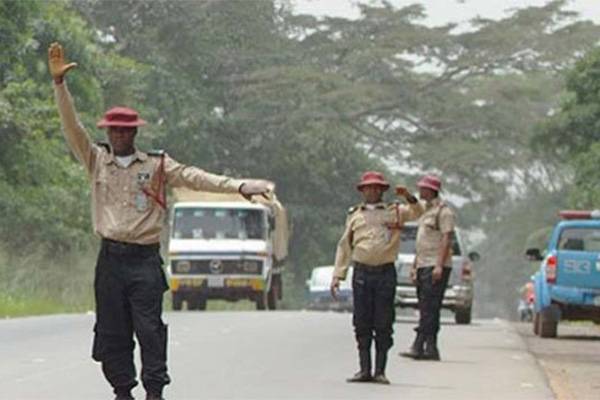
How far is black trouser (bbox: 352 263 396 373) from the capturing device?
17.3m

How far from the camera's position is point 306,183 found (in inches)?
2616

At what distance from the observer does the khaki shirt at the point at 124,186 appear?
12.2m

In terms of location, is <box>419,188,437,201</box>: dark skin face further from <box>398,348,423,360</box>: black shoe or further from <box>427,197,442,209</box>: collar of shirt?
<box>398,348,423,360</box>: black shoe

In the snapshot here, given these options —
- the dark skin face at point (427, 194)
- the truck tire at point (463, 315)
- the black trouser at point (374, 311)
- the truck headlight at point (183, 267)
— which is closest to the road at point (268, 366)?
the black trouser at point (374, 311)

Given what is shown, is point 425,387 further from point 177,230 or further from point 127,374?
point 177,230

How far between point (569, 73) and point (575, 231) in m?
15.5

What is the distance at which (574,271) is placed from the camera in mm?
27891

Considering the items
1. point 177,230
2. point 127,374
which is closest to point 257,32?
point 177,230

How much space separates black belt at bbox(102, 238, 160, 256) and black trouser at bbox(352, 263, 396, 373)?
17.2ft

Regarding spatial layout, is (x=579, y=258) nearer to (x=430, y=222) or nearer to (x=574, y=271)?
(x=574, y=271)

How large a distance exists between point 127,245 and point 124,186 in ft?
1.21

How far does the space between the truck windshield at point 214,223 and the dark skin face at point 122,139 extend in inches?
1090

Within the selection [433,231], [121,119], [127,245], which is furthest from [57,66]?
[433,231]

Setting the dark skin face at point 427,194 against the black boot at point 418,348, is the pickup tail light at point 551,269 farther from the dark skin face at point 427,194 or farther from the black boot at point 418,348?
the dark skin face at point 427,194
